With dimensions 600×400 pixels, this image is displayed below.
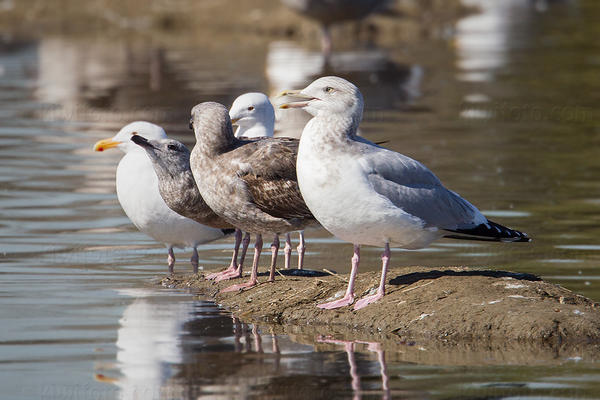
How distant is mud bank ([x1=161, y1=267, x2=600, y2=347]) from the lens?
7.87m

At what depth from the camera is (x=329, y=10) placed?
32062 millimetres

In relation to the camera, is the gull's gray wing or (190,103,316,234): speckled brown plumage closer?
the gull's gray wing

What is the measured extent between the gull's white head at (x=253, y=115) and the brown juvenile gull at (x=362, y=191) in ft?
6.61

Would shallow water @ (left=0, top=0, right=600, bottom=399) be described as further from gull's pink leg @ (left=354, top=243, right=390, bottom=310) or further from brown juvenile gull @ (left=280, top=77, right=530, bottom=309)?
brown juvenile gull @ (left=280, top=77, right=530, bottom=309)

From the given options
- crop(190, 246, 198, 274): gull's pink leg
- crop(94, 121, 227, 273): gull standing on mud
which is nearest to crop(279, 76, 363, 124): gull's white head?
crop(94, 121, 227, 273): gull standing on mud

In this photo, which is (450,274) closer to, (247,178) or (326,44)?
(247,178)

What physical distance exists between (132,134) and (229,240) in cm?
199

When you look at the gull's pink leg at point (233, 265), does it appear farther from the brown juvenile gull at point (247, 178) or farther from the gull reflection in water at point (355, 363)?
the gull reflection in water at point (355, 363)

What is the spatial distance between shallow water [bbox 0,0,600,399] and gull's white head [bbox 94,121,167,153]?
108 centimetres

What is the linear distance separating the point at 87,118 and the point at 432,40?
17535 millimetres

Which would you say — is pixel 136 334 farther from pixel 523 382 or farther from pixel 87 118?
pixel 87 118

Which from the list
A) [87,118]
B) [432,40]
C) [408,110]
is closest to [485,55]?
[432,40]

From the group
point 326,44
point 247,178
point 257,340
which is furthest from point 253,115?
point 326,44

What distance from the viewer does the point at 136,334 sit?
8.27 meters
